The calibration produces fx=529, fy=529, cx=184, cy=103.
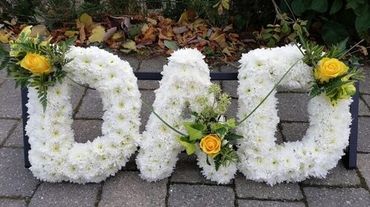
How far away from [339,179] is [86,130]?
1398mm

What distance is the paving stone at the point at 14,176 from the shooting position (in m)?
2.51

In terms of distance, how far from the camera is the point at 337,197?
248 cm

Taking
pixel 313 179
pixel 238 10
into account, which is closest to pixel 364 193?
pixel 313 179

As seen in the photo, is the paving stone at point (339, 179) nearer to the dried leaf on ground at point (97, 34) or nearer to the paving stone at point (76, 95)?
the paving stone at point (76, 95)

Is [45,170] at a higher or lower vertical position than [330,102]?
lower

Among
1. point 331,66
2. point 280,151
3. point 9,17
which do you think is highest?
point 331,66

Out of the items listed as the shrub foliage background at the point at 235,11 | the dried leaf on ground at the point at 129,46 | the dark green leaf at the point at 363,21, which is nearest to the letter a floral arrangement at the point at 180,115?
the dark green leaf at the point at 363,21

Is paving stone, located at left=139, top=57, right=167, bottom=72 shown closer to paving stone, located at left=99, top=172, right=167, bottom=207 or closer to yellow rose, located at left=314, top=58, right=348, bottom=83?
paving stone, located at left=99, top=172, right=167, bottom=207

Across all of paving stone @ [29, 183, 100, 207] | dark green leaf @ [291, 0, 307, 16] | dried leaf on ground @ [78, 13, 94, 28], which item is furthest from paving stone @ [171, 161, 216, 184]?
dried leaf on ground @ [78, 13, 94, 28]

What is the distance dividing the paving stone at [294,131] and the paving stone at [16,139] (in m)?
1.47

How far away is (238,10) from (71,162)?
7.68 ft

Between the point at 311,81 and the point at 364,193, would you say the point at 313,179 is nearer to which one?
the point at 364,193

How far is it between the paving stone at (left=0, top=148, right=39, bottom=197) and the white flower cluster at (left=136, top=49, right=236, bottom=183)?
0.54 m

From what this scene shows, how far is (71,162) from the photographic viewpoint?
8.05 ft
